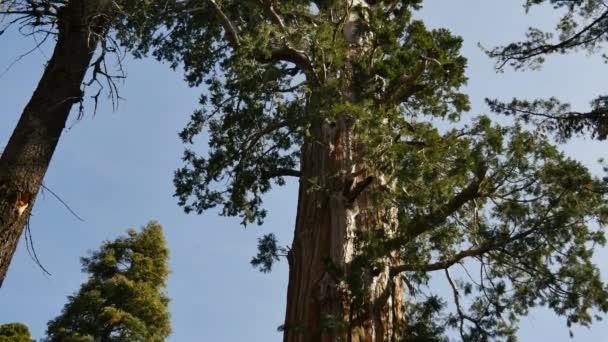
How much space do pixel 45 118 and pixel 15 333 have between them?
36.7ft

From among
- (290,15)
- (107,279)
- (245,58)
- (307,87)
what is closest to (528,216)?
(307,87)

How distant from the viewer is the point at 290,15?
26.1 feet

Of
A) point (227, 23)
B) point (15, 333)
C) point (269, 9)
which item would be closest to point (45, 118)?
point (227, 23)

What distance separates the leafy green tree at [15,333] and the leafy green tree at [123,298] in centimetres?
181

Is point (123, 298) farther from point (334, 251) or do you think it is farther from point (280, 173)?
point (334, 251)

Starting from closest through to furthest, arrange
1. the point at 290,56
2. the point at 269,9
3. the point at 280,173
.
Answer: the point at 269,9, the point at 290,56, the point at 280,173

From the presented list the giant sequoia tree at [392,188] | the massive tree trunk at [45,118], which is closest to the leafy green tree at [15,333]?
the giant sequoia tree at [392,188]

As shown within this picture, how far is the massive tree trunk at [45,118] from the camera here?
338cm

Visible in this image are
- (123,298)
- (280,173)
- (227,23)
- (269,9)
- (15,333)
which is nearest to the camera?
(227,23)

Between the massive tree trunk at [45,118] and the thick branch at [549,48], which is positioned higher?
the thick branch at [549,48]

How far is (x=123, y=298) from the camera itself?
647 inches

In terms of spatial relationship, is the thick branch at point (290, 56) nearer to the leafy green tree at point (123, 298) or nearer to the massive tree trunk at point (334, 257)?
the massive tree trunk at point (334, 257)

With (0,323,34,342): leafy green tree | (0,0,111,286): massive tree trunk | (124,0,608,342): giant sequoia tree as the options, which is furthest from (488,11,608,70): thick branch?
(0,323,34,342): leafy green tree

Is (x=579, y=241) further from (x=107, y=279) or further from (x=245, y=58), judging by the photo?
(x=107, y=279)
